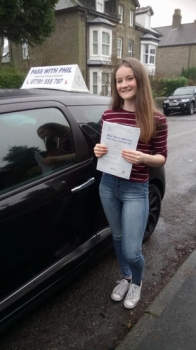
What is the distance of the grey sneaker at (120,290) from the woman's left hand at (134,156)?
1168 millimetres

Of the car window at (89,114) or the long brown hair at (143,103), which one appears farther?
the car window at (89,114)

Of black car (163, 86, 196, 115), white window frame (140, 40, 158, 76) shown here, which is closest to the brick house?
white window frame (140, 40, 158, 76)

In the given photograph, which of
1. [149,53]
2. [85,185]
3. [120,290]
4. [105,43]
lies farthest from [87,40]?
[120,290]

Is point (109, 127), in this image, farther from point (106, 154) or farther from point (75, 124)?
point (75, 124)

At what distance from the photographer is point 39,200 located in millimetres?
1801

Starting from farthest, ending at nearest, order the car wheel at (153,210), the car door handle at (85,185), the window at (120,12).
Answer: the window at (120,12), the car wheel at (153,210), the car door handle at (85,185)

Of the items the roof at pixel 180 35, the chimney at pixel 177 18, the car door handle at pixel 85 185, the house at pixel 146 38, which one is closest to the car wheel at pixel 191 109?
the house at pixel 146 38

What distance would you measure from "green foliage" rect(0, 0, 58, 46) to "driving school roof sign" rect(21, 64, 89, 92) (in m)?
10.1

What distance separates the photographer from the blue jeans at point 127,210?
191 centimetres

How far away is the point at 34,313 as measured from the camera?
2.20 metres

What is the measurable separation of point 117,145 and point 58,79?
1.32 m

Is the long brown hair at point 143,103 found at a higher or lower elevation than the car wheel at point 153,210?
higher

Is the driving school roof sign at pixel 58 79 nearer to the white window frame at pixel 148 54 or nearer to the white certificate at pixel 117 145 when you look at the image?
the white certificate at pixel 117 145

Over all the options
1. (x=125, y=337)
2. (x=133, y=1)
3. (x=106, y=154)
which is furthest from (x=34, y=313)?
(x=133, y=1)
